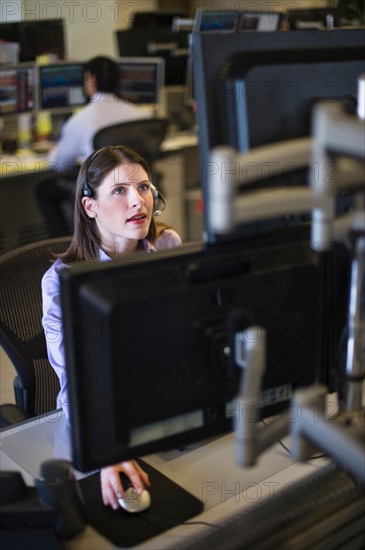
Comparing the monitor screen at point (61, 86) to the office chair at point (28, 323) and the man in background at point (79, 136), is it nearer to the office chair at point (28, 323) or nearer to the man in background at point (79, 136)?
the man in background at point (79, 136)

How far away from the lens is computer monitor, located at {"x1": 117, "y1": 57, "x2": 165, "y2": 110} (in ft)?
16.1

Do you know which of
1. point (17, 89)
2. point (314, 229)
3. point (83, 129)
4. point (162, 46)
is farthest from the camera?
point (162, 46)

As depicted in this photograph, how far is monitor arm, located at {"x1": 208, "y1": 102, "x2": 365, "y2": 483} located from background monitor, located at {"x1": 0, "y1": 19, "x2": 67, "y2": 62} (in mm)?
4258

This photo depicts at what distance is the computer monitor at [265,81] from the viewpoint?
935 millimetres

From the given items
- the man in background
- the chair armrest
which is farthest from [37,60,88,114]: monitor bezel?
the chair armrest

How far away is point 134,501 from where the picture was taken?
126 cm

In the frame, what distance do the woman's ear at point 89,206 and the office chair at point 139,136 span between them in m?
2.06

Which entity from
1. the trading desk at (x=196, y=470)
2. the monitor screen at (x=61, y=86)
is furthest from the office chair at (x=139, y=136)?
the trading desk at (x=196, y=470)

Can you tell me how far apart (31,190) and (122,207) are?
2845mm

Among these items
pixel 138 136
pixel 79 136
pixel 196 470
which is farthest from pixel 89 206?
pixel 79 136

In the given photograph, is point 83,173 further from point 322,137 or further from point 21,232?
point 21,232

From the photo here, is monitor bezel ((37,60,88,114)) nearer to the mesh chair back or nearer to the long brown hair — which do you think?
the mesh chair back

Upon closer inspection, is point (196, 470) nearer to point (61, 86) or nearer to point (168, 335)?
point (168, 335)

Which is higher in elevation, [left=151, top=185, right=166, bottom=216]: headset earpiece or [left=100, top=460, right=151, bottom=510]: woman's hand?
[left=151, top=185, right=166, bottom=216]: headset earpiece
